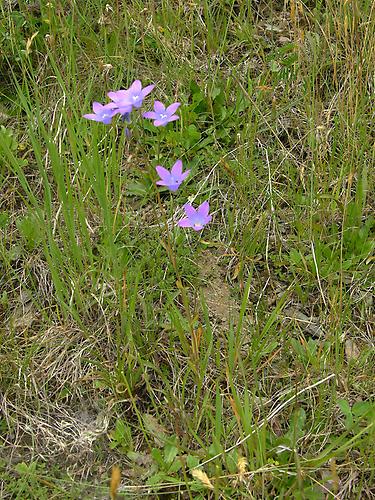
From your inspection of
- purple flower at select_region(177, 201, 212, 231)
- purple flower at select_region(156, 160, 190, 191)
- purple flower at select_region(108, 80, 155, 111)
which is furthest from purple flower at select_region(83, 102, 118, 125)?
purple flower at select_region(177, 201, 212, 231)

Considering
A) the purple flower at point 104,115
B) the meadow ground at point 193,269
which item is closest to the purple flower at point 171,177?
the meadow ground at point 193,269

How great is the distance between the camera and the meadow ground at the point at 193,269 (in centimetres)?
170

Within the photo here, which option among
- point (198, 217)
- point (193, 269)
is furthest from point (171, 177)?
point (193, 269)

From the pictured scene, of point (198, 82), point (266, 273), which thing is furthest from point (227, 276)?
point (198, 82)

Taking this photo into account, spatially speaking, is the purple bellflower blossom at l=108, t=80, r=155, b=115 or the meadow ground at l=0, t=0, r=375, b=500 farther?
the meadow ground at l=0, t=0, r=375, b=500

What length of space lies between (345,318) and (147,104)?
1.19 meters

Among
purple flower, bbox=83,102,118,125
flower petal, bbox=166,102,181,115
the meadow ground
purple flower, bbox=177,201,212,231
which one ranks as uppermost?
flower petal, bbox=166,102,181,115

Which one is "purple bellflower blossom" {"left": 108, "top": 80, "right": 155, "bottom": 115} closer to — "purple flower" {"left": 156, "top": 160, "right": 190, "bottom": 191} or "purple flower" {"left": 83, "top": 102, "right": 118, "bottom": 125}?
"purple flower" {"left": 83, "top": 102, "right": 118, "bottom": 125}

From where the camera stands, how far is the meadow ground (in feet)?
5.57

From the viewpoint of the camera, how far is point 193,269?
6.99 feet

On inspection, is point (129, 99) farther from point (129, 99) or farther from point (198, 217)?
point (198, 217)

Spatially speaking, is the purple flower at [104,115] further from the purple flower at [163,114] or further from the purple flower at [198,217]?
the purple flower at [198,217]

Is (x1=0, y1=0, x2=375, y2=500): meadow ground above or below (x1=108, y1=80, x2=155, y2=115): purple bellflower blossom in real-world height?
below

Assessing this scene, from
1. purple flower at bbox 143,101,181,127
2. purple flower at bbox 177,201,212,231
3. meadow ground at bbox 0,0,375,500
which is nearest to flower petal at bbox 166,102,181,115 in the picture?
purple flower at bbox 143,101,181,127
